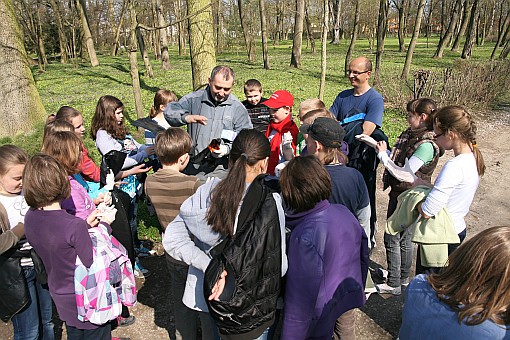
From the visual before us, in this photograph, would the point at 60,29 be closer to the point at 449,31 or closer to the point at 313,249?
the point at 449,31

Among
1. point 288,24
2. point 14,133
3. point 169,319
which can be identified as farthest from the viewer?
point 288,24

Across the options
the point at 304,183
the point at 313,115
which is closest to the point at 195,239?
the point at 304,183

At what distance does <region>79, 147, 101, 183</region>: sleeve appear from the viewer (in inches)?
136

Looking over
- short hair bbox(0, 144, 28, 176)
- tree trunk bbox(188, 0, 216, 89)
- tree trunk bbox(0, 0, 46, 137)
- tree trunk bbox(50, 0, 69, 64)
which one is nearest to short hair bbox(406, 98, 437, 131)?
short hair bbox(0, 144, 28, 176)

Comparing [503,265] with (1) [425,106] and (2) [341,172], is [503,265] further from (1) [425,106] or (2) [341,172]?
(1) [425,106]

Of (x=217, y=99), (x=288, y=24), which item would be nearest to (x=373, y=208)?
(x=217, y=99)

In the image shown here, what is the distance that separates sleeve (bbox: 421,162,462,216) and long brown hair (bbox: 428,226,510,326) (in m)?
1.33

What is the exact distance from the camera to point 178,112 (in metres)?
4.11

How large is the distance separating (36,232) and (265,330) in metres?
1.49

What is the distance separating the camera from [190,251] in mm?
2322

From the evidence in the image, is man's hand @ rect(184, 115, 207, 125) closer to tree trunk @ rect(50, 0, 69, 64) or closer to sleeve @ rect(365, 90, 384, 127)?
sleeve @ rect(365, 90, 384, 127)

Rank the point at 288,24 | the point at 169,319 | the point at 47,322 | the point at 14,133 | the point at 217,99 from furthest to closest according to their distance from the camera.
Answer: the point at 288,24 < the point at 14,133 < the point at 217,99 < the point at 169,319 < the point at 47,322

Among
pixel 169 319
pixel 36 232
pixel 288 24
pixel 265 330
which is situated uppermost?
pixel 288 24

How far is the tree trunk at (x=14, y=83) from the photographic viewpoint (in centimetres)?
753
